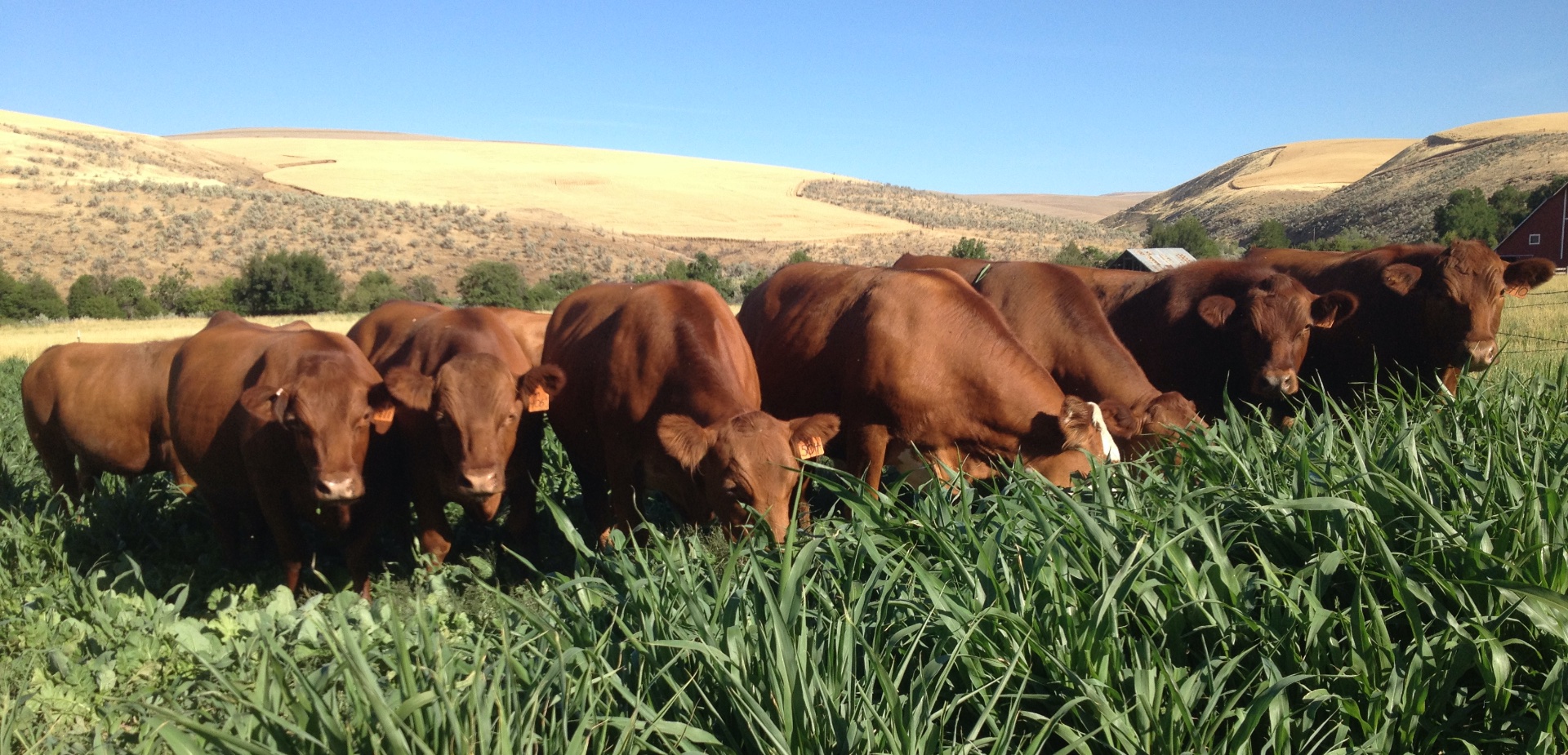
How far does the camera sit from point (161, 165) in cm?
8269

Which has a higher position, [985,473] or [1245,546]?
[1245,546]

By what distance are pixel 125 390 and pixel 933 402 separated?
651 cm

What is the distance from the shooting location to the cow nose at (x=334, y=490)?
19.1 feet

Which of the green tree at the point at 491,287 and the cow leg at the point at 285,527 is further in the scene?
the green tree at the point at 491,287

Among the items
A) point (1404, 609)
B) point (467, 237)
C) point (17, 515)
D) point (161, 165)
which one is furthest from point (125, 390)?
point (161, 165)

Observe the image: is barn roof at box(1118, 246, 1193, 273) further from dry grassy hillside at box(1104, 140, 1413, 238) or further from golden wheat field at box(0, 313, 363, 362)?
dry grassy hillside at box(1104, 140, 1413, 238)

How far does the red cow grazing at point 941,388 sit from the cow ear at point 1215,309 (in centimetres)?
161

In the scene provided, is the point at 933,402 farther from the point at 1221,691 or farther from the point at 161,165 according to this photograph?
the point at 161,165

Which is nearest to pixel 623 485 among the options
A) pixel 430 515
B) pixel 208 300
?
pixel 430 515

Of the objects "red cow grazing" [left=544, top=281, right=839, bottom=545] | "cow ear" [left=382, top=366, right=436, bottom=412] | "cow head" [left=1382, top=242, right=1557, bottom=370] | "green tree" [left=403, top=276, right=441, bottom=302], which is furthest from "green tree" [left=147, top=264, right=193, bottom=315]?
"cow head" [left=1382, top=242, right=1557, bottom=370]

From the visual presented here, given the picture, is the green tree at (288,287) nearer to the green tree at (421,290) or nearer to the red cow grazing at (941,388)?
the green tree at (421,290)

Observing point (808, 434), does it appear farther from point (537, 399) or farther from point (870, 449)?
point (537, 399)

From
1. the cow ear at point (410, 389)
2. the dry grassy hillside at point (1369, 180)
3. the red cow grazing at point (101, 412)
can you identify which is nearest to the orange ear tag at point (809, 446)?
the cow ear at point (410, 389)

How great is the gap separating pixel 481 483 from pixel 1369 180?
97.6 meters
